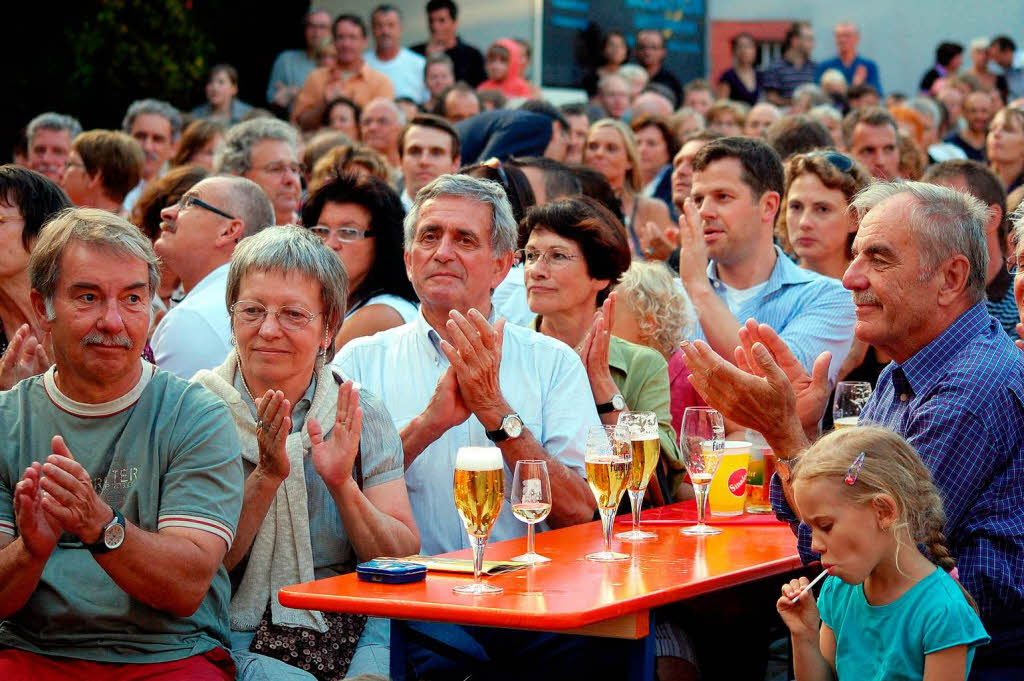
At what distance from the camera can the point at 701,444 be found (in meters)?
3.76

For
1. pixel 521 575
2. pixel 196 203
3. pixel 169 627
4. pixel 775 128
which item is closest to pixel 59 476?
pixel 169 627

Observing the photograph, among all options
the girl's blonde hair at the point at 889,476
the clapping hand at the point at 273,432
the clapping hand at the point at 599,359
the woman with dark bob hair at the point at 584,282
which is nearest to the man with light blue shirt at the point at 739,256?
the woman with dark bob hair at the point at 584,282

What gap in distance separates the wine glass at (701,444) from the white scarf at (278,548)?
3.28 ft

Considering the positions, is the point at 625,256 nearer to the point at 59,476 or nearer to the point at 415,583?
the point at 415,583

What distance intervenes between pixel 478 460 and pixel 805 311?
95.4 inches

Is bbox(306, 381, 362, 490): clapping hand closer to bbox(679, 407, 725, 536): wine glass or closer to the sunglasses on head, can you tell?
bbox(679, 407, 725, 536): wine glass

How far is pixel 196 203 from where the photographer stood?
5.28m

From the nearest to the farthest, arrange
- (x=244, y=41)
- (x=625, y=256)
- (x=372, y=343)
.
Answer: (x=372, y=343)
(x=625, y=256)
(x=244, y=41)

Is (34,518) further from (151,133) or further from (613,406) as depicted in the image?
(151,133)

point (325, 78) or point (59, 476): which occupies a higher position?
point (325, 78)

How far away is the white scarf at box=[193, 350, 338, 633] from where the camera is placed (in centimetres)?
355

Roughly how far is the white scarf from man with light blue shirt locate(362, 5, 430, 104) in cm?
899

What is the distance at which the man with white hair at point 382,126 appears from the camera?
9.79 meters

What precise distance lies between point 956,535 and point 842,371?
2080 millimetres
